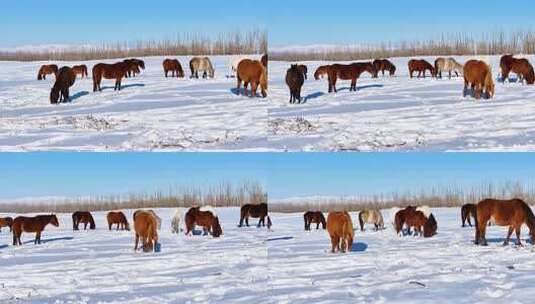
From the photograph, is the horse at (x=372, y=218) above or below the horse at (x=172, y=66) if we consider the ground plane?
below

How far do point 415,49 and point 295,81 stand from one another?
84cm

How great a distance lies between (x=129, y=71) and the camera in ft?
21.2

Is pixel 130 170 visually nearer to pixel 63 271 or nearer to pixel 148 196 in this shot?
pixel 148 196

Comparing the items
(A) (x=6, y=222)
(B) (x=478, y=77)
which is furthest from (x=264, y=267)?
(B) (x=478, y=77)

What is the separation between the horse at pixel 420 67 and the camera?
621 centimetres

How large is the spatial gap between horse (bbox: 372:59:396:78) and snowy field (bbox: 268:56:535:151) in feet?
0.16

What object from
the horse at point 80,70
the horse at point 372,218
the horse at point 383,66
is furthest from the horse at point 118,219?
the horse at point 383,66

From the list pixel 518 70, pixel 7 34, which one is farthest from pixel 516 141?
pixel 7 34

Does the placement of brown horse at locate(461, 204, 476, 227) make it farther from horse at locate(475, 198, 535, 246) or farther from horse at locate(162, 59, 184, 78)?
horse at locate(162, 59, 184, 78)

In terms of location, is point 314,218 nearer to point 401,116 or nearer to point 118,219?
point 401,116

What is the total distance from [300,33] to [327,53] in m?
0.23

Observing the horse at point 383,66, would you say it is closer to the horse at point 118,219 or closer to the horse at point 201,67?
the horse at point 201,67

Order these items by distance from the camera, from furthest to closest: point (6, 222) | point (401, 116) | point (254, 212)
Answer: point (6, 222) < point (254, 212) < point (401, 116)

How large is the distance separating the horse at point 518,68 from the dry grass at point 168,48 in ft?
5.18
